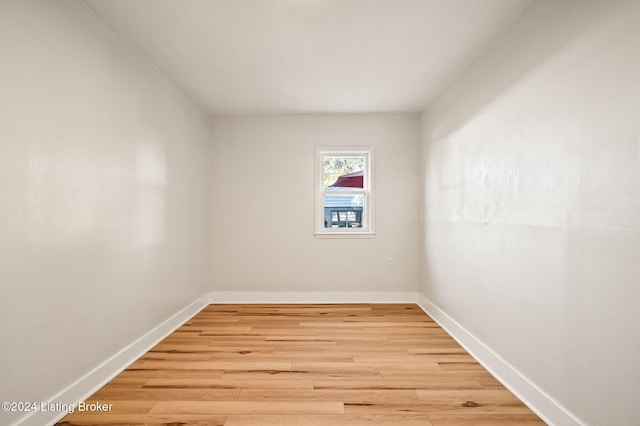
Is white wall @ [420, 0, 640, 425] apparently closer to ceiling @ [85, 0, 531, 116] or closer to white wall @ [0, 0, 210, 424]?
ceiling @ [85, 0, 531, 116]

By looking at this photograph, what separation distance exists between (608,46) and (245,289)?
14.3 ft

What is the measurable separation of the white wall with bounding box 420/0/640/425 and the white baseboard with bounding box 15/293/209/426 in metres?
2.86

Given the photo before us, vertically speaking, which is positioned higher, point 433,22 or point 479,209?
point 433,22

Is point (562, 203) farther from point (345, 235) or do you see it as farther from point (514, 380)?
point (345, 235)

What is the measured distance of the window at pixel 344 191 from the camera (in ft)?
15.7

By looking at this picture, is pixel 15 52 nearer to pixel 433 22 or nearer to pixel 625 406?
pixel 433 22

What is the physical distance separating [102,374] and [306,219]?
290 centimetres

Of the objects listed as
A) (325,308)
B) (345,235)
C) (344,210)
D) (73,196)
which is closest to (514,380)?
(325,308)

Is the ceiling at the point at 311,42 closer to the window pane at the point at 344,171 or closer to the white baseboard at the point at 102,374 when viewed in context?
the window pane at the point at 344,171

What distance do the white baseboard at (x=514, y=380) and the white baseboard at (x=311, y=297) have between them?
44.8 inches

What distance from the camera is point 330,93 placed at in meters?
3.86

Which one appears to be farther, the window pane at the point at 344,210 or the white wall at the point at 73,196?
the window pane at the point at 344,210

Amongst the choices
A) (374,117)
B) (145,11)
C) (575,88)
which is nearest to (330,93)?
(374,117)

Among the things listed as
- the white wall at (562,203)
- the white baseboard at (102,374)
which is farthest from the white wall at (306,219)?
the white wall at (562,203)
